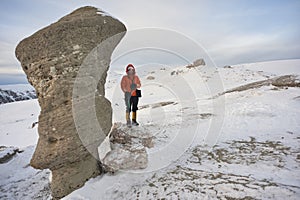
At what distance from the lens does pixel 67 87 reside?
13.4 feet

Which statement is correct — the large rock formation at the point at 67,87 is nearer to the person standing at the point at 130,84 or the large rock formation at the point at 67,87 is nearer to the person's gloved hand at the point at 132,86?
the person standing at the point at 130,84

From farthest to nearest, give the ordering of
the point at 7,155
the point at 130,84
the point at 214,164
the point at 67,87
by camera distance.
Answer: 1. the point at 7,155
2. the point at 130,84
3. the point at 214,164
4. the point at 67,87

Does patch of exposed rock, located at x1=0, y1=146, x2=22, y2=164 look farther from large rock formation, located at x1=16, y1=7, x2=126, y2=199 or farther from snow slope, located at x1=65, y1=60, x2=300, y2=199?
snow slope, located at x1=65, y1=60, x2=300, y2=199

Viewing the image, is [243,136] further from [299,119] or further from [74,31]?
[74,31]

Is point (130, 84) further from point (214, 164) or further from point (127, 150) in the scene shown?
point (214, 164)

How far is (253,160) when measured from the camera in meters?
4.32

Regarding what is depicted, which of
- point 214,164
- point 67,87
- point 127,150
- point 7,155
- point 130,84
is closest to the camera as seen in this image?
point 67,87

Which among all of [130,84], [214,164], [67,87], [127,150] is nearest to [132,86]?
[130,84]

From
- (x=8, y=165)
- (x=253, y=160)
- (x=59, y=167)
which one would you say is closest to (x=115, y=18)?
(x=59, y=167)

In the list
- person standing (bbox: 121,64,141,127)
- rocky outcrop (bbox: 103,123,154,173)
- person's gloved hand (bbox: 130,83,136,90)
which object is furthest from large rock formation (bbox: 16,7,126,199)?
person's gloved hand (bbox: 130,83,136,90)

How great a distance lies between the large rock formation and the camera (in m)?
3.99

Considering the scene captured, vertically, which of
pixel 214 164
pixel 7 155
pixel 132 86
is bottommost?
pixel 7 155

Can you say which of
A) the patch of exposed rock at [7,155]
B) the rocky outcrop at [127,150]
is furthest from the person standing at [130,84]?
the patch of exposed rock at [7,155]

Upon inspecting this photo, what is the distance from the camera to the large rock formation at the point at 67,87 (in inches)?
157
